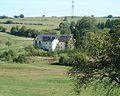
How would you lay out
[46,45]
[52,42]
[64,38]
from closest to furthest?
[52,42] < [64,38] < [46,45]

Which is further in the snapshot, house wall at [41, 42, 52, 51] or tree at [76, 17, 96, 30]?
tree at [76, 17, 96, 30]

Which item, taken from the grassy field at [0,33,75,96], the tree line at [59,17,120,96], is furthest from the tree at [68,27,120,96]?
the grassy field at [0,33,75,96]

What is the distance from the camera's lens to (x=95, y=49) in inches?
727

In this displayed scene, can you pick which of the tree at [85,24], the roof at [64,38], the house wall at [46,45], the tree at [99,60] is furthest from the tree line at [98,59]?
the tree at [85,24]

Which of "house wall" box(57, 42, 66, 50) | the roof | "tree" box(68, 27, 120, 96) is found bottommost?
"house wall" box(57, 42, 66, 50)

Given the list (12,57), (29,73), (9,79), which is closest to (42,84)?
(9,79)

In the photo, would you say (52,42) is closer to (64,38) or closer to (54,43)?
(54,43)

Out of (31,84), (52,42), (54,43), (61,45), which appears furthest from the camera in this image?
(61,45)

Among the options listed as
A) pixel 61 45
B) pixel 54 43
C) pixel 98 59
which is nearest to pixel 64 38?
pixel 61 45

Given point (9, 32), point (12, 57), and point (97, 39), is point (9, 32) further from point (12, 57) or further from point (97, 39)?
point (97, 39)

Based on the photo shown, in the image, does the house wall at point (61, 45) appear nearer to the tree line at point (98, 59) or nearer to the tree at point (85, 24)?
the tree at point (85, 24)

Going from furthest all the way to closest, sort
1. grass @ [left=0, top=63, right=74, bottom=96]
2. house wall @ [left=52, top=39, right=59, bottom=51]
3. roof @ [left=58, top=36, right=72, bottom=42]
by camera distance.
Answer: house wall @ [left=52, top=39, right=59, bottom=51]
roof @ [left=58, top=36, right=72, bottom=42]
grass @ [left=0, top=63, right=74, bottom=96]

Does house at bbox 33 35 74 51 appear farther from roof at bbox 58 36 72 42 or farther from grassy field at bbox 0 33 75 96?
grassy field at bbox 0 33 75 96

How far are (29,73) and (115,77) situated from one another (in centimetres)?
3783
